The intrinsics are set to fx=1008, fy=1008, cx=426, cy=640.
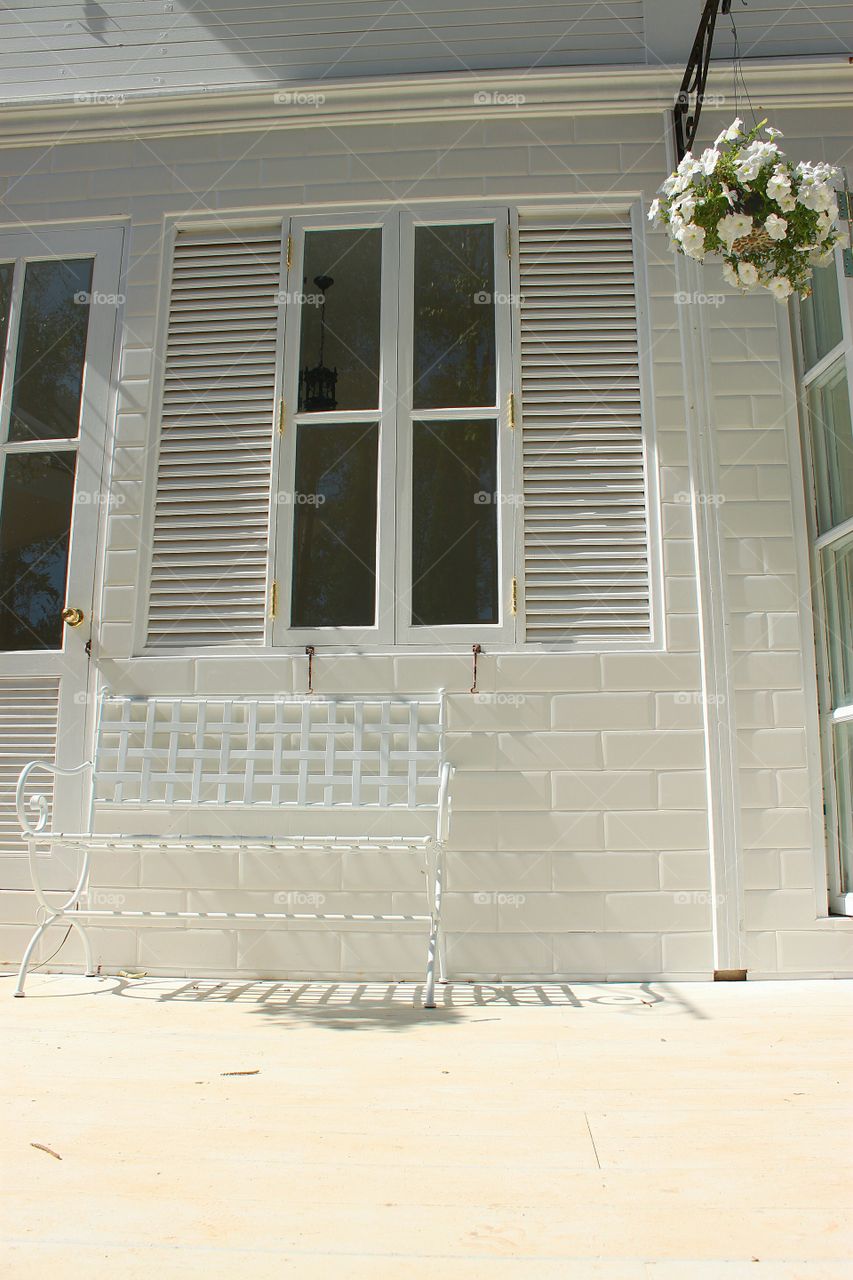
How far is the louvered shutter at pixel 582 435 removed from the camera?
142 inches

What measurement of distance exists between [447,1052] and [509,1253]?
3.51 ft

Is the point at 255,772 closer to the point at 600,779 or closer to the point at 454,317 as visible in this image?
the point at 600,779

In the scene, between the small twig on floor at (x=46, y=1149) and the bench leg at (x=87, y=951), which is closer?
the small twig on floor at (x=46, y=1149)

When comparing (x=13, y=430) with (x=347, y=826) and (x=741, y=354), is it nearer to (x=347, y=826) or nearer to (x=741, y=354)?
(x=347, y=826)

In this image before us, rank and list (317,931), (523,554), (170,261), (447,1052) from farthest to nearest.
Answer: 1. (170,261)
2. (523,554)
3. (317,931)
4. (447,1052)

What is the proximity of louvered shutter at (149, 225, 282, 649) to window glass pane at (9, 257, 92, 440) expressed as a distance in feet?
1.24

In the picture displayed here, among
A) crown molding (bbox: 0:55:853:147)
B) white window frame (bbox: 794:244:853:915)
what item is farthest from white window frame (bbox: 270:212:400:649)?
white window frame (bbox: 794:244:853:915)

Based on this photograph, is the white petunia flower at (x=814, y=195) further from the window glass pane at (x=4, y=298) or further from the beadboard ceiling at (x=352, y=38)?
the window glass pane at (x=4, y=298)

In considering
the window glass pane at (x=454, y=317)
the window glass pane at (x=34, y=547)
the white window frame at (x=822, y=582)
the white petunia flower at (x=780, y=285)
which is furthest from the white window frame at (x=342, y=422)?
the white window frame at (x=822, y=582)

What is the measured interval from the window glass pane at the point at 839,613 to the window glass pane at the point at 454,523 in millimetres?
1164

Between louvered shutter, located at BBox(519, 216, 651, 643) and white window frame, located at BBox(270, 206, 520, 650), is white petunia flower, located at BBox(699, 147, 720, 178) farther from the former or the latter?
white window frame, located at BBox(270, 206, 520, 650)

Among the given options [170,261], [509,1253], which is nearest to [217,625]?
[170,261]

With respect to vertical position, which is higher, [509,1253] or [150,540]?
[150,540]

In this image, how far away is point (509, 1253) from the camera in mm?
1290
